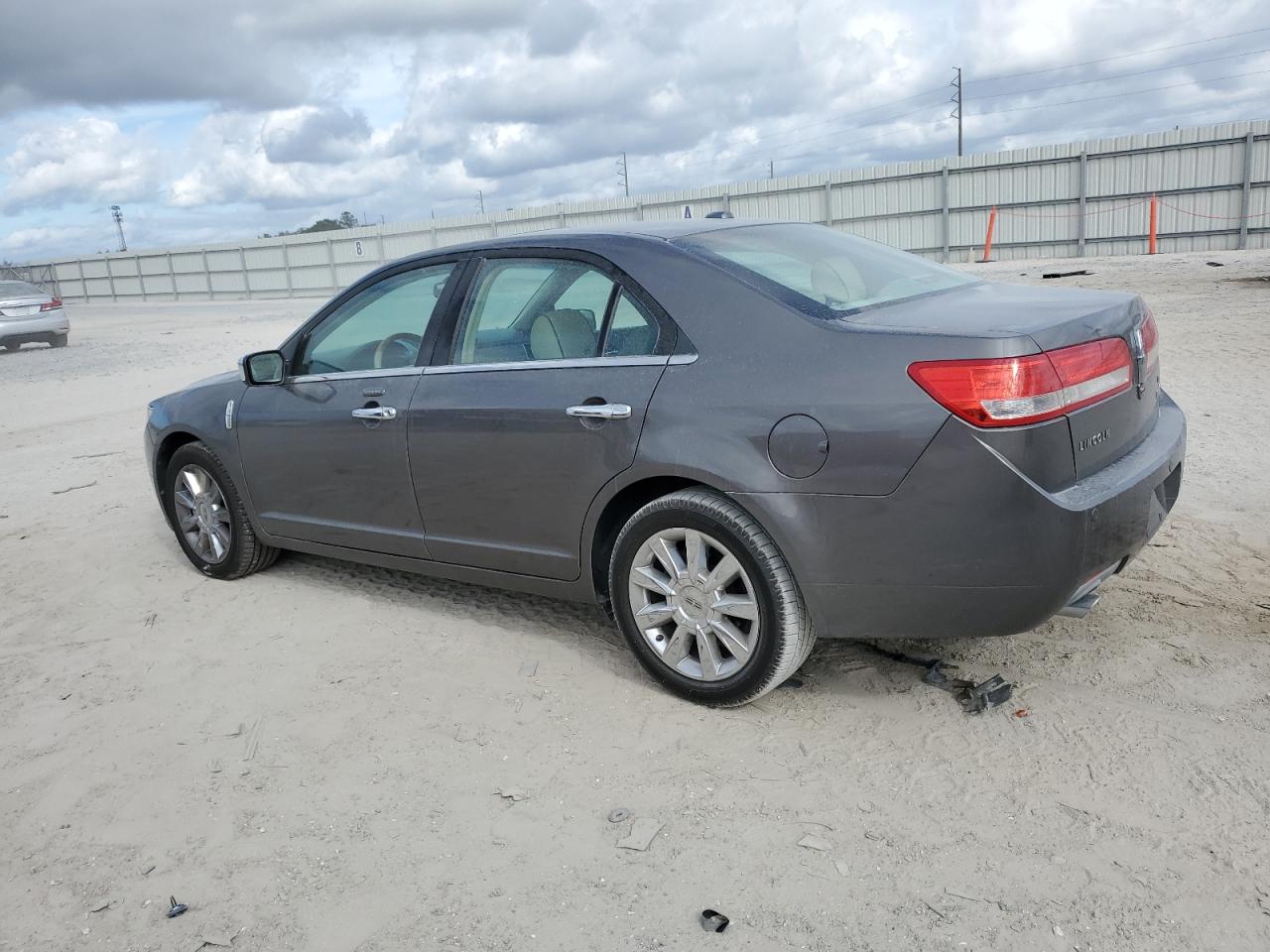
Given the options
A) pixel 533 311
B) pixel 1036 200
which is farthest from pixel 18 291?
pixel 1036 200

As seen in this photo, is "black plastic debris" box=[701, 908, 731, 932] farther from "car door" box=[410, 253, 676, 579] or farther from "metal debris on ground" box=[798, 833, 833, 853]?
"car door" box=[410, 253, 676, 579]

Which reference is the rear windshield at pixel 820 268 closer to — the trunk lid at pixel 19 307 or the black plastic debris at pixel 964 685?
the black plastic debris at pixel 964 685

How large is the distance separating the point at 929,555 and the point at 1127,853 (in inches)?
35.5

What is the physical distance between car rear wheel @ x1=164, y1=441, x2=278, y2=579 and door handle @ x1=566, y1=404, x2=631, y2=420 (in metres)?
2.34

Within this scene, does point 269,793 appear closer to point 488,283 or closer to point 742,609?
point 742,609

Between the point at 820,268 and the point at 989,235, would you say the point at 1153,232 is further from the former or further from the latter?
the point at 820,268

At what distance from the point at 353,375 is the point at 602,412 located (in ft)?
4.84

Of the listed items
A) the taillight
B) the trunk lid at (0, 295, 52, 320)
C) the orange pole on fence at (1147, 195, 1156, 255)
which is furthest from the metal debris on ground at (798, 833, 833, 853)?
the orange pole on fence at (1147, 195, 1156, 255)

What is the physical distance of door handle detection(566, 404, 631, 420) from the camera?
349 centimetres

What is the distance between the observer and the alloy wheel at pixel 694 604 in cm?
336

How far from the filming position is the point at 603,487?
3.59 metres

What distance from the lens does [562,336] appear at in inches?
150

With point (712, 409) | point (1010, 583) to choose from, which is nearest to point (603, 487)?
point (712, 409)

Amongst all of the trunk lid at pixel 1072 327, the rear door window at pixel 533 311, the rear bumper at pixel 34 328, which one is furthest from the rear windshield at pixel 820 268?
the rear bumper at pixel 34 328
